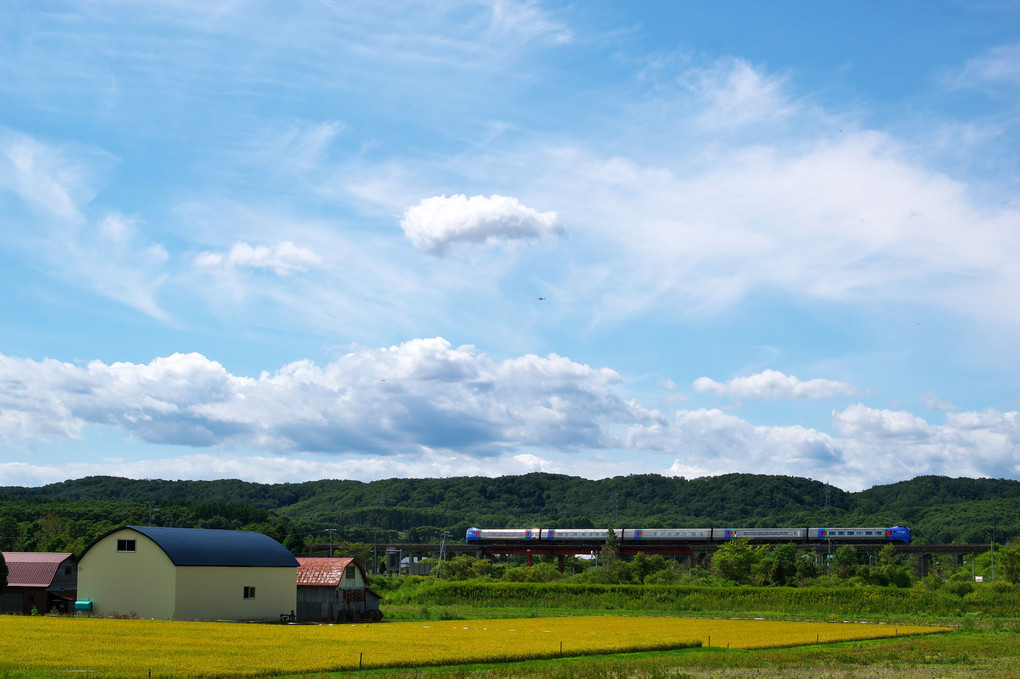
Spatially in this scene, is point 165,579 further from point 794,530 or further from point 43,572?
point 794,530

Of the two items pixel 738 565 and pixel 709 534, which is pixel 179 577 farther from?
pixel 709 534

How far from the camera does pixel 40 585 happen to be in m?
54.5

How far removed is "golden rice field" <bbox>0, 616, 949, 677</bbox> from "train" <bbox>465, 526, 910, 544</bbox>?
2364 inches

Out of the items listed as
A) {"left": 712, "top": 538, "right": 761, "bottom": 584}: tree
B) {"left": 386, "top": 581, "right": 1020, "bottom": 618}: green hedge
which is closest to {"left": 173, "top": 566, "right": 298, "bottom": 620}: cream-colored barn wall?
{"left": 386, "top": 581, "right": 1020, "bottom": 618}: green hedge

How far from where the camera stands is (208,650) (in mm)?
32500

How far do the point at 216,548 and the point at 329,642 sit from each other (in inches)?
714

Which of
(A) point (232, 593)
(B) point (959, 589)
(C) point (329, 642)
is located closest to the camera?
(C) point (329, 642)

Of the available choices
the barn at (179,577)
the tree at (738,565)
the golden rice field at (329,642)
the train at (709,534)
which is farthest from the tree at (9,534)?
the tree at (738,565)

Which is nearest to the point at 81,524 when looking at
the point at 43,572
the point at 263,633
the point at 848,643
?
the point at 43,572

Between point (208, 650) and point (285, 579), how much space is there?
2250 cm

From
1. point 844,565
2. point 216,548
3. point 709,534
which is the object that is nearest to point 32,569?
point 216,548

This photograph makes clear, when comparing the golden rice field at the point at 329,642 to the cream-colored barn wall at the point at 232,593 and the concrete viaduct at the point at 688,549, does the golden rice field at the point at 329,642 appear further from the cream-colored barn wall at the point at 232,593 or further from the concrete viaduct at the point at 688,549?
the concrete viaduct at the point at 688,549

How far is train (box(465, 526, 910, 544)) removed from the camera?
108 meters

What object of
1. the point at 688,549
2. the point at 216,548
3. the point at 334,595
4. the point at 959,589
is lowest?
the point at 688,549
